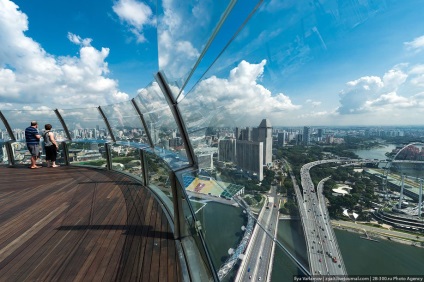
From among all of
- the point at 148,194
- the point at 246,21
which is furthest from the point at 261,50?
the point at 148,194

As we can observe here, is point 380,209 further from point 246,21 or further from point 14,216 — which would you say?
point 14,216

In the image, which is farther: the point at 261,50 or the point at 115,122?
the point at 115,122

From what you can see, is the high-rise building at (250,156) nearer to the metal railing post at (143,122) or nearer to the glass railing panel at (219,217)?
the glass railing panel at (219,217)

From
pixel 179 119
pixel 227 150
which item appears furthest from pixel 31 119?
pixel 227 150

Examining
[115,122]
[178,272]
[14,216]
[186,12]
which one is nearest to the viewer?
[178,272]

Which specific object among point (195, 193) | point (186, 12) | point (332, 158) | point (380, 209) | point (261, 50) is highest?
point (186, 12)

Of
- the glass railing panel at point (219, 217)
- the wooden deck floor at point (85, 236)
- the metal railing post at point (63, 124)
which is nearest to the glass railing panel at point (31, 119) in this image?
the metal railing post at point (63, 124)

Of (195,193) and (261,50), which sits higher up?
(261,50)

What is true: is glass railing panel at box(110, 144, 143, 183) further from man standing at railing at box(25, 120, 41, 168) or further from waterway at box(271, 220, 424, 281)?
waterway at box(271, 220, 424, 281)
